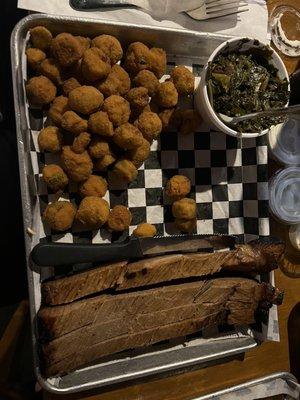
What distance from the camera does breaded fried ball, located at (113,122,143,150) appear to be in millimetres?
1412

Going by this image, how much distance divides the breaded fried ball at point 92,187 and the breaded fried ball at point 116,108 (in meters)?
0.20

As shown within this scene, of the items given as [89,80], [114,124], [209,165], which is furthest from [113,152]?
[209,165]

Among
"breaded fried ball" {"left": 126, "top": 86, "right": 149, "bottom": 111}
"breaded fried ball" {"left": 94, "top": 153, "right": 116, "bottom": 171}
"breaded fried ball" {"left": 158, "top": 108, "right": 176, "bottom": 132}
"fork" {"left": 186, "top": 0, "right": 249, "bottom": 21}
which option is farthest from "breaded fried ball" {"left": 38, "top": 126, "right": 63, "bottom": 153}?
"fork" {"left": 186, "top": 0, "right": 249, "bottom": 21}

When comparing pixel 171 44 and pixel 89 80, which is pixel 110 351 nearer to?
pixel 89 80

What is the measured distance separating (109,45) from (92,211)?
539 mm

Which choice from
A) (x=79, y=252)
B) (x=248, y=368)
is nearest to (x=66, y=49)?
(x=79, y=252)

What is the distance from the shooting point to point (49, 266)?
4.72 ft

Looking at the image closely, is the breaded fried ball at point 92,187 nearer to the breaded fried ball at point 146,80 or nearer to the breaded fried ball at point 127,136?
the breaded fried ball at point 127,136

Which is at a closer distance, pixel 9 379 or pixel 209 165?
pixel 209 165

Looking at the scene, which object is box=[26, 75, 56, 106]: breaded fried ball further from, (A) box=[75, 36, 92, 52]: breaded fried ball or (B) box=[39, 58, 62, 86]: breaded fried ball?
(A) box=[75, 36, 92, 52]: breaded fried ball

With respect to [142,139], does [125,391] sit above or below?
below

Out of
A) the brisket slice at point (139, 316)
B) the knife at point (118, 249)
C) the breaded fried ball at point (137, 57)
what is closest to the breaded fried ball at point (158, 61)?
the breaded fried ball at point (137, 57)

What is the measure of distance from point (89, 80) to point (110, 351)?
920 millimetres

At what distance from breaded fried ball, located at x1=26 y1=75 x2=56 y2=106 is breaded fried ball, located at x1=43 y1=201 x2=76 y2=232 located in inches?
13.4
